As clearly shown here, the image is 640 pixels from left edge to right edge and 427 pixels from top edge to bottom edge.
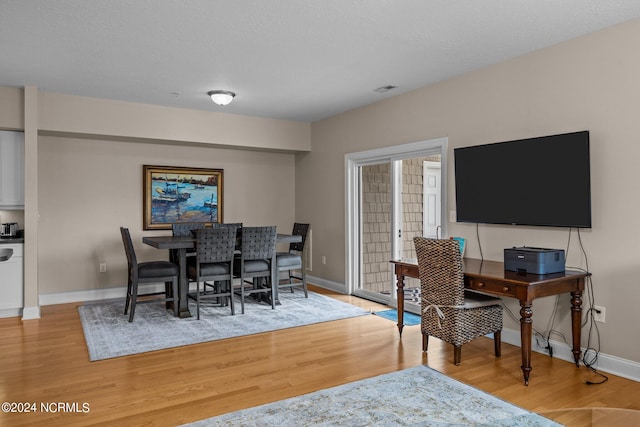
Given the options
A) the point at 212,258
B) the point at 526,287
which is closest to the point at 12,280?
the point at 212,258

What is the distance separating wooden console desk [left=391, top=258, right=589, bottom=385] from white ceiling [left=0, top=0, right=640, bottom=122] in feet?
5.96

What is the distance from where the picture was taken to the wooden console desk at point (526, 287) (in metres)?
3.01

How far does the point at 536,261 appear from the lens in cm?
317

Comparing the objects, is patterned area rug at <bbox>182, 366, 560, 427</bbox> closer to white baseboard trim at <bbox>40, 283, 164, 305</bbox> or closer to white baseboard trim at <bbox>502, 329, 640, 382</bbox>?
white baseboard trim at <bbox>502, 329, 640, 382</bbox>

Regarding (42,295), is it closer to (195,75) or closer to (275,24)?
(195,75)

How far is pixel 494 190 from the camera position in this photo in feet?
13.0

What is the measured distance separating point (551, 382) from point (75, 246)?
5487 mm

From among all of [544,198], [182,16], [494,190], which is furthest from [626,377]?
[182,16]

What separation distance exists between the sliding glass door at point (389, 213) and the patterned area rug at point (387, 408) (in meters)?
2.04

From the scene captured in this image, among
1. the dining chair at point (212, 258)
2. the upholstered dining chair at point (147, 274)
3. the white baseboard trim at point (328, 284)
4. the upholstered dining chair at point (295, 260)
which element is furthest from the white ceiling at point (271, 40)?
the white baseboard trim at point (328, 284)

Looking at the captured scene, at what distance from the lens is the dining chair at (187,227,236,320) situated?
15.4ft

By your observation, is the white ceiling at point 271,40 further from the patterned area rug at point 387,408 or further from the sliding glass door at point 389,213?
the patterned area rug at point 387,408

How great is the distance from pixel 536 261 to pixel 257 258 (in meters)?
3.06

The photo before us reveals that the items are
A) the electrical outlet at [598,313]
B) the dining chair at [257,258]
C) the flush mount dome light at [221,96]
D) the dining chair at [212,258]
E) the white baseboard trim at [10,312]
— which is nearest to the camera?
the electrical outlet at [598,313]
